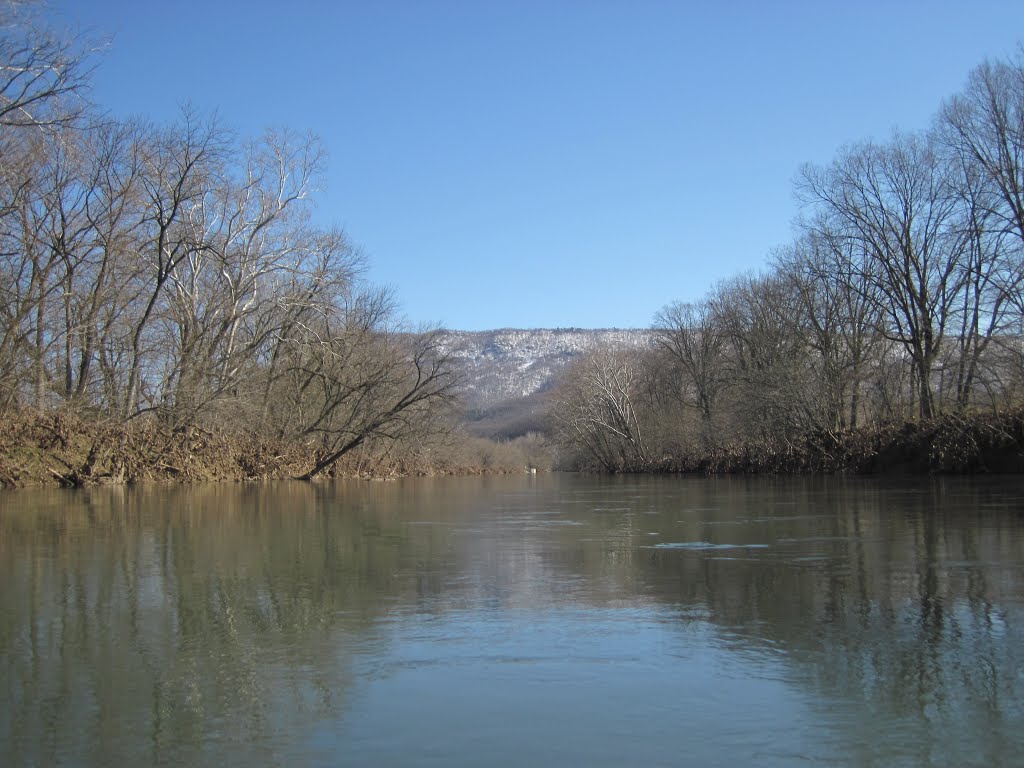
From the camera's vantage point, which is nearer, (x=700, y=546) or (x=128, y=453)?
(x=700, y=546)

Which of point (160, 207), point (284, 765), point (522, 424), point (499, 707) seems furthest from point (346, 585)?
→ point (522, 424)

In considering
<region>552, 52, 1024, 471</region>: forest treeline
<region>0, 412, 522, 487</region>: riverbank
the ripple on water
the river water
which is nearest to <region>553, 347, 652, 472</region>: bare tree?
<region>552, 52, 1024, 471</region>: forest treeline

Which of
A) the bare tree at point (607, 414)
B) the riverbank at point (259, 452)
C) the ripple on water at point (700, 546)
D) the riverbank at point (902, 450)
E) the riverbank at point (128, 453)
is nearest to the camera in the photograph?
the ripple on water at point (700, 546)

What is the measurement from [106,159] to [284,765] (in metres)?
25.0

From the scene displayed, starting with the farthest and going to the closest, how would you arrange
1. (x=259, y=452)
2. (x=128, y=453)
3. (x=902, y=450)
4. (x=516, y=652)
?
(x=259, y=452) → (x=902, y=450) → (x=128, y=453) → (x=516, y=652)

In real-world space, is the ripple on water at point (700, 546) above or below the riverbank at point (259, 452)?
below

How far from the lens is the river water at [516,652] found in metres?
2.72

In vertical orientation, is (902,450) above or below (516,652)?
above

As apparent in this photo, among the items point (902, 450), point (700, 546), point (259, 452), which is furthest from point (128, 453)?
point (902, 450)

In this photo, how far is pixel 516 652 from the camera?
3.88 meters

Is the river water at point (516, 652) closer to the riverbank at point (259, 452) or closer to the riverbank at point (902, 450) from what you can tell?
the riverbank at point (259, 452)

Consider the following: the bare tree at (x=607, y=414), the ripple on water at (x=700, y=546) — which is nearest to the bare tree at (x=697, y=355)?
the bare tree at (x=607, y=414)

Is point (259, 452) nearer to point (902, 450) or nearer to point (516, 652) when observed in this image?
point (902, 450)

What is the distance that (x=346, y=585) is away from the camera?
5691 millimetres
